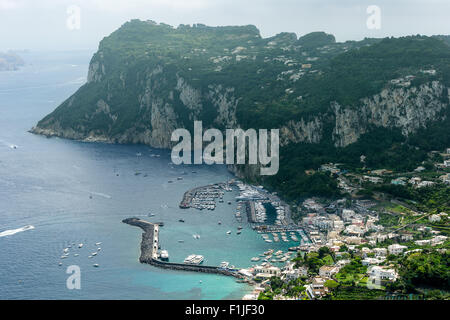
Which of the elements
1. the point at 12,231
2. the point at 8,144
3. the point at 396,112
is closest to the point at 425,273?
the point at 12,231

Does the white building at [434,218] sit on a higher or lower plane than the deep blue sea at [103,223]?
higher

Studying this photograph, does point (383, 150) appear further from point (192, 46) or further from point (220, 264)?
point (192, 46)

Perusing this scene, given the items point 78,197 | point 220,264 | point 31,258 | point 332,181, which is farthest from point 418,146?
point 31,258

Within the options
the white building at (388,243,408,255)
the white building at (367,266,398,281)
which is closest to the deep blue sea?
the white building at (367,266,398,281)

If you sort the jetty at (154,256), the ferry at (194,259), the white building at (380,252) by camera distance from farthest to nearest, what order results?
1. the ferry at (194,259)
2. the jetty at (154,256)
3. the white building at (380,252)

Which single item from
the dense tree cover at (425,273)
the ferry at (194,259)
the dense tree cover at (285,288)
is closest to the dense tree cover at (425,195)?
the dense tree cover at (425,273)

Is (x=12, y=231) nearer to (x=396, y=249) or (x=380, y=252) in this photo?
(x=380, y=252)

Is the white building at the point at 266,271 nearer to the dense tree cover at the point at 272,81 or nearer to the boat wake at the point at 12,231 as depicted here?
the dense tree cover at the point at 272,81
